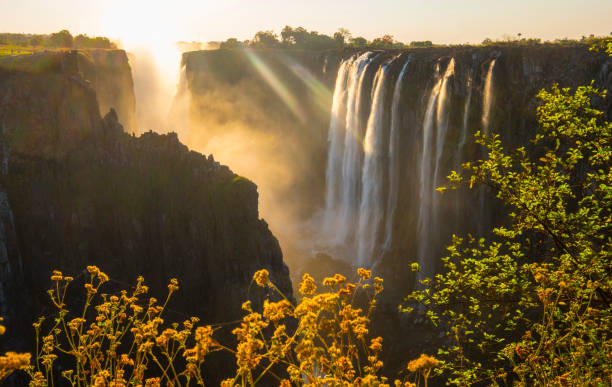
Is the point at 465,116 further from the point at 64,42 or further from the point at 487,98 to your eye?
the point at 64,42

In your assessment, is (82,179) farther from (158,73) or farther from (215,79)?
(158,73)

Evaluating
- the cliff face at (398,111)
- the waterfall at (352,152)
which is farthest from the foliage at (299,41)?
the waterfall at (352,152)

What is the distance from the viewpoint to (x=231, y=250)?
24.6 meters

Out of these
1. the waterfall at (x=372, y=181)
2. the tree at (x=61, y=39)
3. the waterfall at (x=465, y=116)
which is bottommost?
the waterfall at (x=372, y=181)

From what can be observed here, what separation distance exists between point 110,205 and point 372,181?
23.6 metres

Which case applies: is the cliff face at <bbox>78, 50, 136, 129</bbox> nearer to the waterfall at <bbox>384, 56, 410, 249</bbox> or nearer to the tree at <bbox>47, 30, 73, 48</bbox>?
the tree at <bbox>47, 30, 73, 48</bbox>

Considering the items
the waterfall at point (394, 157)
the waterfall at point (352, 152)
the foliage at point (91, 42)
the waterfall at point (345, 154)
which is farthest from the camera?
the foliage at point (91, 42)

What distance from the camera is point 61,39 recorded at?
140ft

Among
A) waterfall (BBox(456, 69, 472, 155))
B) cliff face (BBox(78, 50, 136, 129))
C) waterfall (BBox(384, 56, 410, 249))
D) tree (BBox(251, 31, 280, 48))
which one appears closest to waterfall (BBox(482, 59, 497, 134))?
waterfall (BBox(456, 69, 472, 155))

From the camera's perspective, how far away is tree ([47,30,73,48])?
42522mm

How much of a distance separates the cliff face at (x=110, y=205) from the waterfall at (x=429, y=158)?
1385 cm

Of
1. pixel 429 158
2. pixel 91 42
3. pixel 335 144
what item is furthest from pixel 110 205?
pixel 91 42

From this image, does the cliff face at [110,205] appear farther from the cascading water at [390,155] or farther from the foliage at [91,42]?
the foliage at [91,42]

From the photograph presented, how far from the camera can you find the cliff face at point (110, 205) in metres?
24.0
